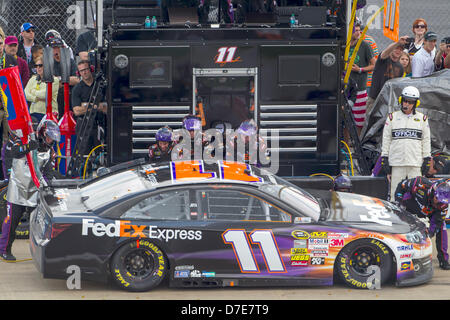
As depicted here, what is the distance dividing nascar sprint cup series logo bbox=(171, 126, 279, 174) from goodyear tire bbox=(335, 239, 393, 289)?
3.46 meters

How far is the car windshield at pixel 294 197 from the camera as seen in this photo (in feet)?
30.0

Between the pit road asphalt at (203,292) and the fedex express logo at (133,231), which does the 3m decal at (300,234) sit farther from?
the fedex express logo at (133,231)

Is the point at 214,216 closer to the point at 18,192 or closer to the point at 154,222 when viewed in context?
Answer: the point at 154,222

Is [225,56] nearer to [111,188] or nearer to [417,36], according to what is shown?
[417,36]

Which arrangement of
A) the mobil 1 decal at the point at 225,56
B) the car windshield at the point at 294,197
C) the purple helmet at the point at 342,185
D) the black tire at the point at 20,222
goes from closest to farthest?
the car windshield at the point at 294,197
the purple helmet at the point at 342,185
the black tire at the point at 20,222
the mobil 1 decal at the point at 225,56

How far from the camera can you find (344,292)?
29.6ft

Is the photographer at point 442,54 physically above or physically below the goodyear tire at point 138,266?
above

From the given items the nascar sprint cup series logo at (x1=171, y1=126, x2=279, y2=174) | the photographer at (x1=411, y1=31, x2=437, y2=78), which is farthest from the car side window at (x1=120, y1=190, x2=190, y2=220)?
the photographer at (x1=411, y1=31, x2=437, y2=78)

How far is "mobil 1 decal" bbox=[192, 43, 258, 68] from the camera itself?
13016mm

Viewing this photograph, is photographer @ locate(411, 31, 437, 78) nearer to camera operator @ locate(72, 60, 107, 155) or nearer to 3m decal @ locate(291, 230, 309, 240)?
camera operator @ locate(72, 60, 107, 155)

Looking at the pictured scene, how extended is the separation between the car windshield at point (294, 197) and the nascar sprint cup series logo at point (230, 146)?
255 centimetres

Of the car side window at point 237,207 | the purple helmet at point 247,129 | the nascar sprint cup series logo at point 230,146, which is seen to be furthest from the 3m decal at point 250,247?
the purple helmet at point 247,129

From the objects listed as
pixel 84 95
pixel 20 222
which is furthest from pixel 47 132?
pixel 84 95

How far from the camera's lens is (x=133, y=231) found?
8.84m
